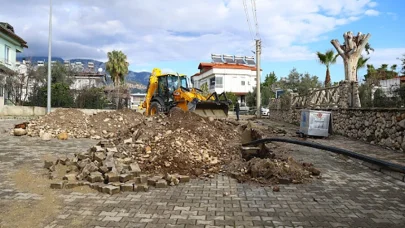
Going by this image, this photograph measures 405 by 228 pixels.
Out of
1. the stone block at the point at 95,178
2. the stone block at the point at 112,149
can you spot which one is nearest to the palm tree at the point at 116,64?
the stone block at the point at 112,149

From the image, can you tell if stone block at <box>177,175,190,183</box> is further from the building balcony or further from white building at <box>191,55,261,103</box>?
white building at <box>191,55,261,103</box>

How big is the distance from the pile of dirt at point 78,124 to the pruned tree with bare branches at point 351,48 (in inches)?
463

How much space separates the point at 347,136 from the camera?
1398cm

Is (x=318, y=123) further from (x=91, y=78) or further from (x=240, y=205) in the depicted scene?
(x=91, y=78)

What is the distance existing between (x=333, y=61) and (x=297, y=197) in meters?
32.9

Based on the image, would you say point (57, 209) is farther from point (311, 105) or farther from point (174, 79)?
point (311, 105)

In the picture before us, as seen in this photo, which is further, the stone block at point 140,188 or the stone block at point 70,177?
the stone block at point 70,177

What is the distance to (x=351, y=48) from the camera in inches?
691

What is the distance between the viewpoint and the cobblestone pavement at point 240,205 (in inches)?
171

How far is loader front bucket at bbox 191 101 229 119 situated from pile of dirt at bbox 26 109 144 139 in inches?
145

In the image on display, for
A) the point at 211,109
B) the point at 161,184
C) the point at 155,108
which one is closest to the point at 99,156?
the point at 161,184

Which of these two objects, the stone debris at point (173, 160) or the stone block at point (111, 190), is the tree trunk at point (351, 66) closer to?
the stone debris at point (173, 160)

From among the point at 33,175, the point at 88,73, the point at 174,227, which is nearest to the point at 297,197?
the point at 174,227

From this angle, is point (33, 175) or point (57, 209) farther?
point (33, 175)
